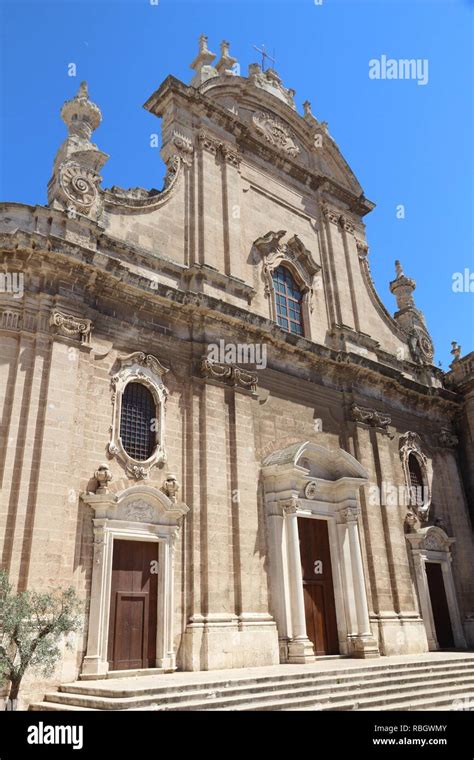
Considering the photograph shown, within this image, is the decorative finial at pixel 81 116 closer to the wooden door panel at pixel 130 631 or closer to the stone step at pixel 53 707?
the wooden door panel at pixel 130 631

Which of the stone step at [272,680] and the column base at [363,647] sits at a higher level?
the column base at [363,647]

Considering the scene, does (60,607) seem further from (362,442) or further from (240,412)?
(362,442)

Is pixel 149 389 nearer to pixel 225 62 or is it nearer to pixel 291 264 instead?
pixel 291 264

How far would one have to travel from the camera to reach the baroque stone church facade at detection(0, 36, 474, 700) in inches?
436

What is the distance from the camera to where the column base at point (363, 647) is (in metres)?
14.0

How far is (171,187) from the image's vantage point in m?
15.8

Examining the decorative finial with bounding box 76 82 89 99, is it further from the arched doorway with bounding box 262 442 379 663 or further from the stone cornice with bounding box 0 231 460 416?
the arched doorway with bounding box 262 442 379 663

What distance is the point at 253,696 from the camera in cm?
828

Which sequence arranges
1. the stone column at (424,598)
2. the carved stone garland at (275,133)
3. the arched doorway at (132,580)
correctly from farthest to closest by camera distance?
the carved stone garland at (275,133)
the stone column at (424,598)
the arched doorway at (132,580)

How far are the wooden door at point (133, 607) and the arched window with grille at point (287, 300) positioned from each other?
799cm

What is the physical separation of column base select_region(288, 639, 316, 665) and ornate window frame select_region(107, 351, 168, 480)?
15.7 ft

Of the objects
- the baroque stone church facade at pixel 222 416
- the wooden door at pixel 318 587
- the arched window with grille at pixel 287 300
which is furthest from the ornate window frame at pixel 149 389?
the arched window with grille at pixel 287 300

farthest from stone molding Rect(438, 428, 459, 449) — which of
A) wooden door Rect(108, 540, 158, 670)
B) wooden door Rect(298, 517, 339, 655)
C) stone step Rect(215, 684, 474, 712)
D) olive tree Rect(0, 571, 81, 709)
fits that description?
olive tree Rect(0, 571, 81, 709)

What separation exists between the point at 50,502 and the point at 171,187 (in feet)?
30.0
